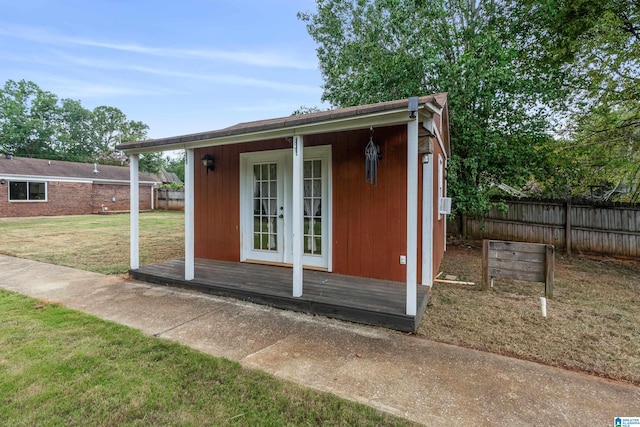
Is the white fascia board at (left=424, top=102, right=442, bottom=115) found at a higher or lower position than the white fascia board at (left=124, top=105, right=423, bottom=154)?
higher

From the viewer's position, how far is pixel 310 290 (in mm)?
4172

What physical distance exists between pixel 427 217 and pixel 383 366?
255cm

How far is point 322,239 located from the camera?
5.18 meters

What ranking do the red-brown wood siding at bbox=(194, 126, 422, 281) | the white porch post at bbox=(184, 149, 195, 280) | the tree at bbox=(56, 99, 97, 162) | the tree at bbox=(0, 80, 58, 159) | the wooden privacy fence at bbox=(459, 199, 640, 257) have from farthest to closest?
the tree at bbox=(56, 99, 97, 162) < the tree at bbox=(0, 80, 58, 159) < the wooden privacy fence at bbox=(459, 199, 640, 257) < the white porch post at bbox=(184, 149, 195, 280) < the red-brown wood siding at bbox=(194, 126, 422, 281)

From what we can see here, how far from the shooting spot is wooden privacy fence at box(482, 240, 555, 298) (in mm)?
4363

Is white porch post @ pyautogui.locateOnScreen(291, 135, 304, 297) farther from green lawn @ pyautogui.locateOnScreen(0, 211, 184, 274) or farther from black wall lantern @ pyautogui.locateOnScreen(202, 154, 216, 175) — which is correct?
green lawn @ pyautogui.locateOnScreen(0, 211, 184, 274)

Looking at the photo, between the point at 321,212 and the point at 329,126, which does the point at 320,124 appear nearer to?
the point at 329,126

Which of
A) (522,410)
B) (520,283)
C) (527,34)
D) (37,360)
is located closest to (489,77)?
(527,34)

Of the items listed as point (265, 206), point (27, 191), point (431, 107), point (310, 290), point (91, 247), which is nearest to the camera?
point (431, 107)

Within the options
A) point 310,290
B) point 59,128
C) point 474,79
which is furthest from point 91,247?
point 59,128

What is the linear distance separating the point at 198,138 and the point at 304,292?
2.64m


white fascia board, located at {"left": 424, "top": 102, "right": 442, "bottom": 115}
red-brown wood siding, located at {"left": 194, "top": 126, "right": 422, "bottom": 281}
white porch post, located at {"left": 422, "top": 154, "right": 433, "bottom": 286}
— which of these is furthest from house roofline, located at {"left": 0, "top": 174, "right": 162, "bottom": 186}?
white fascia board, located at {"left": 424, "top": 102, "right": 442, "bottom": 115}

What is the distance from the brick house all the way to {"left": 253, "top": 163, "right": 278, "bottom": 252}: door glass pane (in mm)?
18785

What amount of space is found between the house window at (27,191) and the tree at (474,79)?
19.1 m
